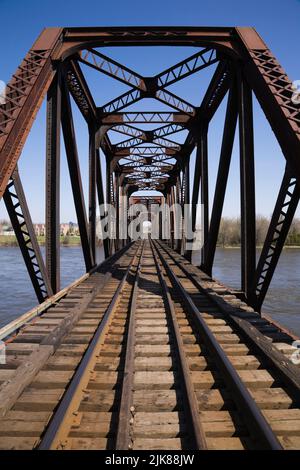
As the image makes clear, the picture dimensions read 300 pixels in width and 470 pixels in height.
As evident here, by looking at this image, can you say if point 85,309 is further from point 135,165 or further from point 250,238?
point 135,165

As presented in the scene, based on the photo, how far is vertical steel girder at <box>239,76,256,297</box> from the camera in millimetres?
6730

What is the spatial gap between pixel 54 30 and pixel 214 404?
8962 millimetres

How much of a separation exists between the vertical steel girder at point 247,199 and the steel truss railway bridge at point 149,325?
2 cm

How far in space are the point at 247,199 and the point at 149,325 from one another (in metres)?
3.41

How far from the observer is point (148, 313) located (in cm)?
609

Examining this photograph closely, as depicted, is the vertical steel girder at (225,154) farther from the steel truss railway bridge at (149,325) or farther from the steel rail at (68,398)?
the steel rail at (68,398)

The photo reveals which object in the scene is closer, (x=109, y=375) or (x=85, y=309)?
(x=109, y=375)

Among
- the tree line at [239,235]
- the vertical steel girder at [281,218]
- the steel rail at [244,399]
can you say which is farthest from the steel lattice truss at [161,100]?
the tree line at [239,235]

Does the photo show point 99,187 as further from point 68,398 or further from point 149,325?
point 68,398

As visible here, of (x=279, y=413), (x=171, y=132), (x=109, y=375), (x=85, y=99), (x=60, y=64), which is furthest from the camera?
(x=171, y=132)

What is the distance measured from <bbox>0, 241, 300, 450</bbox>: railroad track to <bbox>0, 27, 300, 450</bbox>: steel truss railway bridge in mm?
15

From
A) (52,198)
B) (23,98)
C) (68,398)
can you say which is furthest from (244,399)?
(23,98)
